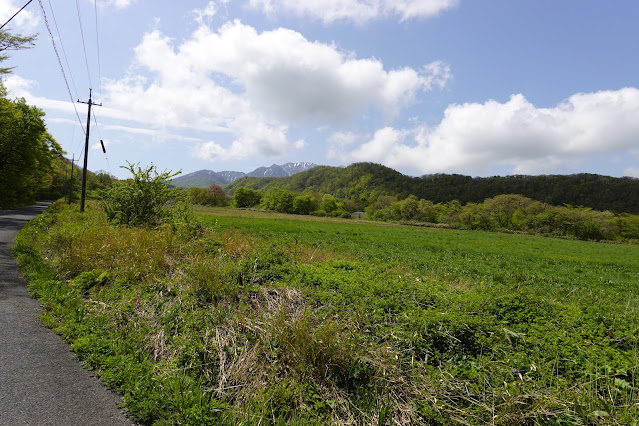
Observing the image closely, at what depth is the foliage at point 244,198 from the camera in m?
131

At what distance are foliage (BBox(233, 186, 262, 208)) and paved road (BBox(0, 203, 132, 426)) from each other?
12872cm

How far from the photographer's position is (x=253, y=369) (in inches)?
154

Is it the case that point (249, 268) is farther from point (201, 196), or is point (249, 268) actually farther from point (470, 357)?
point (201, 196)

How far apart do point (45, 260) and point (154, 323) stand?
7419 mm

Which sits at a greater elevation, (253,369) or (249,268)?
(249,268)

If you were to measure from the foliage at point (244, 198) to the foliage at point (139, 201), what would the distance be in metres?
118

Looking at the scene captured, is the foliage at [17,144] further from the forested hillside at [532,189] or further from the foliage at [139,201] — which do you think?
the forested hillside at [532,189]

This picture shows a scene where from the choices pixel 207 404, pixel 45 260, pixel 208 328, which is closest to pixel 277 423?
pixel 207 404

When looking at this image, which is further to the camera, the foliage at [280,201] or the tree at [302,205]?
the foliage at [280,201]

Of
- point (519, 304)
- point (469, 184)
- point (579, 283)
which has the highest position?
point (469, 184)

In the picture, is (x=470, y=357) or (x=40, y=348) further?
(x=40, y=348)

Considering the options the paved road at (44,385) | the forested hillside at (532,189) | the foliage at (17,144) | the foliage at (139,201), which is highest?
the forested hillside at (532,189)

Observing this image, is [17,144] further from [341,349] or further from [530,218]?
[530,218]

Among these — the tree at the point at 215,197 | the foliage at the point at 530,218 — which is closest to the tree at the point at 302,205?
the tree at the point at 215,197
